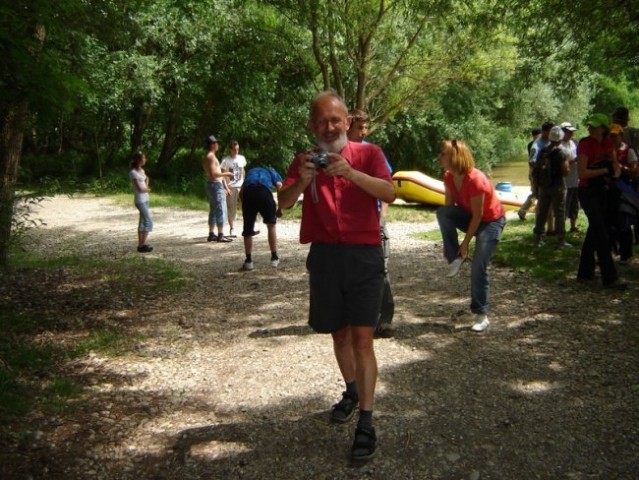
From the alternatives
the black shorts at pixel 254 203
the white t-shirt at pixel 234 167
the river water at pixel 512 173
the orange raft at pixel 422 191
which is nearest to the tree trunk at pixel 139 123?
the orange raft at pixel 422 191

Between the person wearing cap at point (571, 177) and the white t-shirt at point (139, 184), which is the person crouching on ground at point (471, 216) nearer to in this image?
the person wearing cap at point (571, 177)

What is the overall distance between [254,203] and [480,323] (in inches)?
151

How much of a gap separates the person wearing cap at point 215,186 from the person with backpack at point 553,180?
535cm

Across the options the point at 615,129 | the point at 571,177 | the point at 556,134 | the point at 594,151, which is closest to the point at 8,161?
the point at 594,151

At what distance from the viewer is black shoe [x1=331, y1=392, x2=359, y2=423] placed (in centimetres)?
376

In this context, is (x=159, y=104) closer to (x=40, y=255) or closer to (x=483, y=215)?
(x=40, y=255)

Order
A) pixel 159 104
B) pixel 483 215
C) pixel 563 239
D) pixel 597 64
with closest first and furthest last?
pixel 483 215
pixel 563 239
pixel 597 64
pixel 159 104

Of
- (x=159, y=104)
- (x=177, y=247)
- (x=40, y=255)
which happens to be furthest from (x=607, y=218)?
(x=159, y=104)

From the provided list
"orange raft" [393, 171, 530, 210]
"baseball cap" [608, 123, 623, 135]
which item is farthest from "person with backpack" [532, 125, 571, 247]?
"orange raft" [393, 171, 530, 210]

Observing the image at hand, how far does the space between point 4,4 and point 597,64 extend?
398 inches

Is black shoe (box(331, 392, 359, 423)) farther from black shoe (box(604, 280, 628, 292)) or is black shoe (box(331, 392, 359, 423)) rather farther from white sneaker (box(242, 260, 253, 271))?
white sneaker (box(242, 260, 253, 271))

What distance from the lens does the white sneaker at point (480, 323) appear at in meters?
5.51

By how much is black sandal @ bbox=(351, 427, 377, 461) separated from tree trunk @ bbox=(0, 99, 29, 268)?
4.41 m

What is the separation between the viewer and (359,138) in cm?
489
